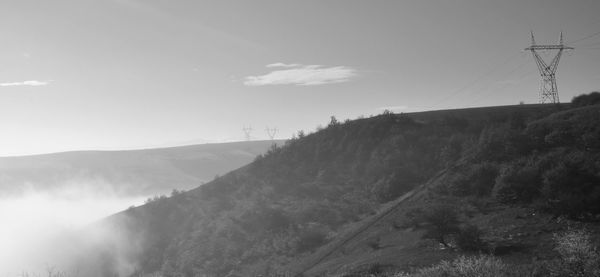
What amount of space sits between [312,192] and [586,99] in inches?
1004

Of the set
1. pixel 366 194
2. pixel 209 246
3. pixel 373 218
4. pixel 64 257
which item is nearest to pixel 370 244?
pixel 373 218

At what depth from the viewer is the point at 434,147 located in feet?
122

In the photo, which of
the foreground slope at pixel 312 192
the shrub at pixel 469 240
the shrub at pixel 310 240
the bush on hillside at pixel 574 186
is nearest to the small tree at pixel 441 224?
the shrub at pixel 469 240

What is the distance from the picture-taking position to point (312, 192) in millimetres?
37969

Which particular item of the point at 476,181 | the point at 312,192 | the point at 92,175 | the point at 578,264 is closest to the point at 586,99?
the point at 476,181

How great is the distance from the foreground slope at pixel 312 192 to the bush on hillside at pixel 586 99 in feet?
5.82

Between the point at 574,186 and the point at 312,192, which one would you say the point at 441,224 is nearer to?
the point at 574,186

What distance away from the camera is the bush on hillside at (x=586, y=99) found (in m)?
34.9

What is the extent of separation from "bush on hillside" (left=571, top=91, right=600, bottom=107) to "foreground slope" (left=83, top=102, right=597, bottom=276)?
178 centimetres

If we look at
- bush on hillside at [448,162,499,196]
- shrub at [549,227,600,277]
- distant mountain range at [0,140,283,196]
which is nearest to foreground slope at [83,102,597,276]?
bush on hillside at [448,162,499,196]

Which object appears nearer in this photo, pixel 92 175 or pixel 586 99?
pixel 586 99

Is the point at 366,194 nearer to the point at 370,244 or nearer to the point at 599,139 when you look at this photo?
the point at 370,244

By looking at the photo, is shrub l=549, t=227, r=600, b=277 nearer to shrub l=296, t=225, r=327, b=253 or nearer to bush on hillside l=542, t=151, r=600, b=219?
bush on hillside l=542, t=151, r=600, b=219

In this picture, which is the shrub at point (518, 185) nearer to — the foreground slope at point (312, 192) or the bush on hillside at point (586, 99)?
the foreground slope at point (312, 192)
